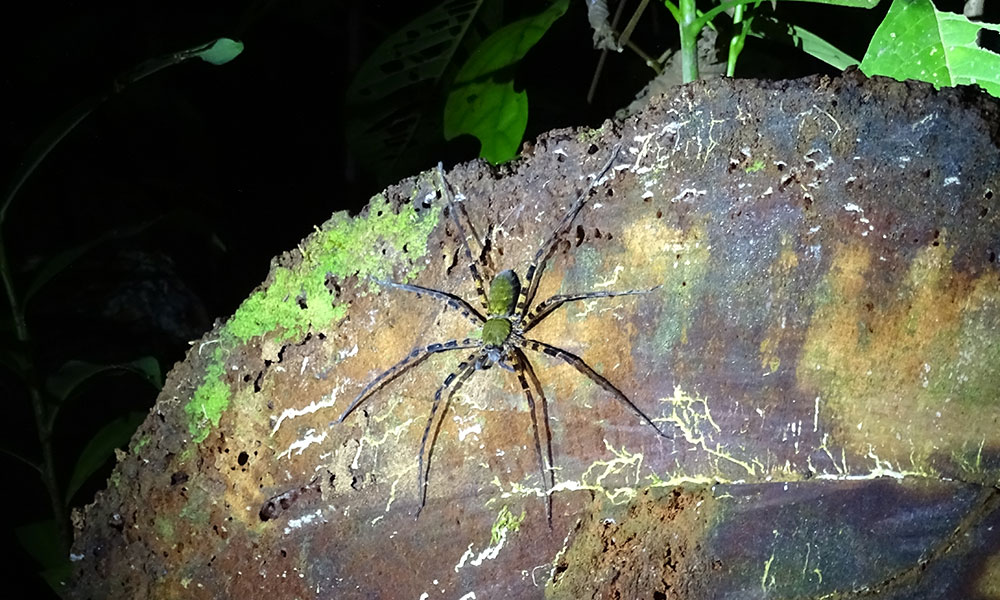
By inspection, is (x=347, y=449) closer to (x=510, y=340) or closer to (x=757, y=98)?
(x=510, y=340)

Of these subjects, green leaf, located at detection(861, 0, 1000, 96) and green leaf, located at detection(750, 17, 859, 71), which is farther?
green leaf, located at detection(750, 17, 859, 71)

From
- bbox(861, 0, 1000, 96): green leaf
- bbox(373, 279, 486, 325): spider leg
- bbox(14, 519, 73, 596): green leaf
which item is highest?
bbox(861, 0, 1000, 96): green leaf

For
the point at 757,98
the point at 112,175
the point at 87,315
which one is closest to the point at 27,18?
the point at 112,175

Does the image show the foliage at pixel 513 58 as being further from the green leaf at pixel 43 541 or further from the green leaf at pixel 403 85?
the green leaf at pixel 43 541

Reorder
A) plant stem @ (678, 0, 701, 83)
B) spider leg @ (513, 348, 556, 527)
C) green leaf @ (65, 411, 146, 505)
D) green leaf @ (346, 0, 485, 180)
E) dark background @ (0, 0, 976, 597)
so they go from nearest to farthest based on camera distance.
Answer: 1. spider leg @ (513, 348, 556, 527)
2. plant stem @ (678, 0, 701, 83)
3. green leaf @ (346, 0, 485, 180)
4. green leaf @ (65, 411, 146, 505)
5. dark background @ (0, 0, 976, 597)

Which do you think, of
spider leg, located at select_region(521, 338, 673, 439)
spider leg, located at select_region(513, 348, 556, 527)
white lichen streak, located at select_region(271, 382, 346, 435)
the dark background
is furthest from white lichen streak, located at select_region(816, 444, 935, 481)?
the dark background

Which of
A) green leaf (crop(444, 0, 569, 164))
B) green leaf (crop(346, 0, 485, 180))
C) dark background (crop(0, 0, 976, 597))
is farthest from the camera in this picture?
dark background (crop(0, 0, 976, 597))

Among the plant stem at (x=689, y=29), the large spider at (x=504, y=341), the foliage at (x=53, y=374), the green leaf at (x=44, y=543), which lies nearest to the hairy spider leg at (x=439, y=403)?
the large spider at (x=504, y=341)

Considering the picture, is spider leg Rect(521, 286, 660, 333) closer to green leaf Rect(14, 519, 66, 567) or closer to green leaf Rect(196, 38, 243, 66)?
green leaf Rect(196, 38, 243, 66)
